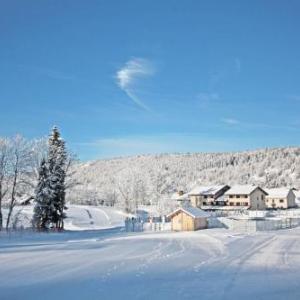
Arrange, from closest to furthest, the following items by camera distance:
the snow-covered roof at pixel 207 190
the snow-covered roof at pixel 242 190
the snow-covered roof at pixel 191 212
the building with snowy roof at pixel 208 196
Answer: the snow-covered roof at pixel 191 212, the snow-covered roof at pixel 242 190, the building with snowy roof at pixel 208 196, the snow-covered roof at pixel 207 190

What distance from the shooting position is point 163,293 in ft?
60.2

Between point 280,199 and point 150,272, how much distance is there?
4101 inches

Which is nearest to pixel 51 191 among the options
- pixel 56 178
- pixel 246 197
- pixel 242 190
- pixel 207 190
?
pixel 56 178

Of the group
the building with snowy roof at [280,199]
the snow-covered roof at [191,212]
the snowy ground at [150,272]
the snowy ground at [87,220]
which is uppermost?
the building with snowy roof at [280,199]

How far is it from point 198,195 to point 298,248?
82716mm

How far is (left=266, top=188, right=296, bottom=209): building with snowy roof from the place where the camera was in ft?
398

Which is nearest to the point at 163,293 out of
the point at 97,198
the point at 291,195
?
the point at 291,195

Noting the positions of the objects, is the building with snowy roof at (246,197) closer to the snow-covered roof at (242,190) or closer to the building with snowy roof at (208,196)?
the snow-covered roof at (242,190)

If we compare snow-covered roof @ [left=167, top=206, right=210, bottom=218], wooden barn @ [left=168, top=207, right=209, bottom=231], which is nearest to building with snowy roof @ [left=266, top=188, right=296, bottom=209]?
snow-covered roof @ [left=167, top=206, right=210, bottom=218]

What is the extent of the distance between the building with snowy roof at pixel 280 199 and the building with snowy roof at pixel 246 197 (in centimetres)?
853

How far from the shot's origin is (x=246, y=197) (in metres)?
111

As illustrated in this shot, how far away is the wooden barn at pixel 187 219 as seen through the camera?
6337cm

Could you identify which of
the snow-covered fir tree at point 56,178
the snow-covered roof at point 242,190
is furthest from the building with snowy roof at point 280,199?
the snow-covered fir tree at point 56,178

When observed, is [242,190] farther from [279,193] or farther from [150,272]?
[150,272]
